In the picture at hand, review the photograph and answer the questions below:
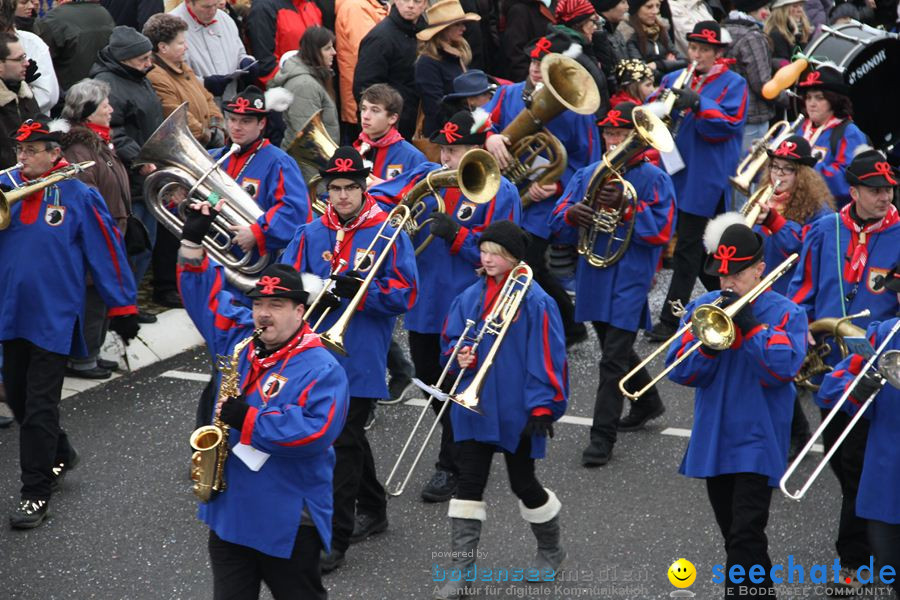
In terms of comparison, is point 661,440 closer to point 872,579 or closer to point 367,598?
point 872,579

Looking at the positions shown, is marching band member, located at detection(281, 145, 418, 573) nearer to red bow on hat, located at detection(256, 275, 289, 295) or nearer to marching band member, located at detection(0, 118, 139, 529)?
marching band member, located at detection(0, 118, 139, 529)

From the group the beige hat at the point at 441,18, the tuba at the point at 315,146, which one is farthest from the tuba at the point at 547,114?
the beige hat at the point at 441,18

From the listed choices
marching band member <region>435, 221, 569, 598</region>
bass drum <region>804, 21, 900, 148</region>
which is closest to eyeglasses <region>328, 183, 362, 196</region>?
marching band member <region>435, 221, 569, 598</region>

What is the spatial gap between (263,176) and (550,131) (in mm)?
2256

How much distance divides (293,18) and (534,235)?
341 centimetres

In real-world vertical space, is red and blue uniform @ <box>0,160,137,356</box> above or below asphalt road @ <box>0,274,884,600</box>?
above

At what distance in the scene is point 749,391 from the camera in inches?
251

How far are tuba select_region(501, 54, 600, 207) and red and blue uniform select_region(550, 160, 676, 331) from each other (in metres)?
0.58

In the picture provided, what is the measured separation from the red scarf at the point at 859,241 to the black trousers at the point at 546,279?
3.04m

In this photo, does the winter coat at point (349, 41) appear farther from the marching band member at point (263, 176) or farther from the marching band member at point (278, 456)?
the marching band member at point (278, 456)

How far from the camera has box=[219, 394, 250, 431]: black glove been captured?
5.54m

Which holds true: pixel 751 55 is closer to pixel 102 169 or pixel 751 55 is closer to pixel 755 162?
pixel 755 162

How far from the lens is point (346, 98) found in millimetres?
12242

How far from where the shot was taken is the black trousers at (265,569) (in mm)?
5727
